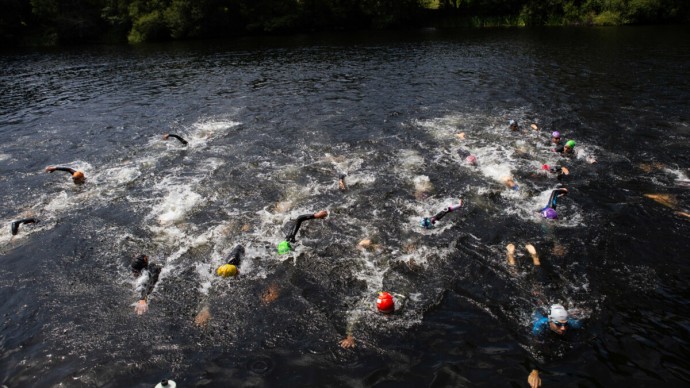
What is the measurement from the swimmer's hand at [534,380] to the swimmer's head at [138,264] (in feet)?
42.3

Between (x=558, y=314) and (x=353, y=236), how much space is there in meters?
7.75

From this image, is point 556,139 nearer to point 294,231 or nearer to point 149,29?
point 294,231

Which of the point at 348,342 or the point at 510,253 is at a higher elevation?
the point at 510,253

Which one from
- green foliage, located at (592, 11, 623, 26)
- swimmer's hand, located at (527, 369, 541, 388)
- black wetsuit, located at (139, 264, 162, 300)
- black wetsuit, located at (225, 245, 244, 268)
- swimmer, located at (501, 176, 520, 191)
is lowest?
swimmer's hand, located at (527, 369, 541, 388)

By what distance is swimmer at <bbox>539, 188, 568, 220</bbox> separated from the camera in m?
16.7

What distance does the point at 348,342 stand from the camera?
11.5m

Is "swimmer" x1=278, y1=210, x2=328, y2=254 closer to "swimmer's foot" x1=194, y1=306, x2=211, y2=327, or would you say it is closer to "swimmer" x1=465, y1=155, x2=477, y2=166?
"swimmer's foot" x1=194, y1=306, x2=211, y2=327

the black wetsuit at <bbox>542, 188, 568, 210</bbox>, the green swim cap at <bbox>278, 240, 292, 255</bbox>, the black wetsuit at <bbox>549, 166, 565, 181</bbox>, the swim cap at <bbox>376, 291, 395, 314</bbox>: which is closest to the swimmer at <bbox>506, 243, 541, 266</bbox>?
the black wetsuit at <bbox>542, 188, 568, 210</bbox>

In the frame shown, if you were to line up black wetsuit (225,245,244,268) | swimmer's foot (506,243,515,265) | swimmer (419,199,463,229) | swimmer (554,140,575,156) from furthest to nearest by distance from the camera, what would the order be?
swimmer (554,140,575,156), swimmer (419,199,463,229), black wetsuit (225,245,244,268), swimmer's foot (506,243,515,265)

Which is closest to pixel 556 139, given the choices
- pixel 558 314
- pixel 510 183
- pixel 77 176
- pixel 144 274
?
pixel 510 183

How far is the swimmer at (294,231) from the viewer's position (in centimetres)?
1543

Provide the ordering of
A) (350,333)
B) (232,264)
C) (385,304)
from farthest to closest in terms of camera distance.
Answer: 1. (232,264)
2. (385,304)
3. (350,333)

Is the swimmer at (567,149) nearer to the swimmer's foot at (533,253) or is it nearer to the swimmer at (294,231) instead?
the swimmer's foot at (533,253)

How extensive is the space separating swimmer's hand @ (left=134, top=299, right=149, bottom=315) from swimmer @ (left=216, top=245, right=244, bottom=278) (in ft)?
8.04
